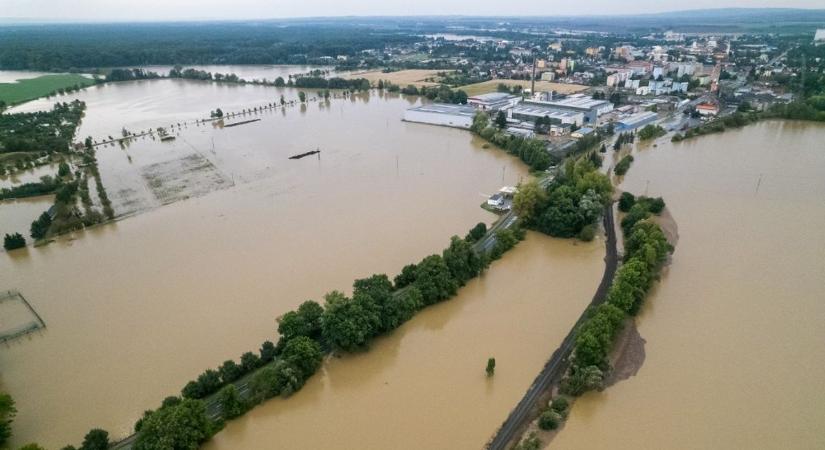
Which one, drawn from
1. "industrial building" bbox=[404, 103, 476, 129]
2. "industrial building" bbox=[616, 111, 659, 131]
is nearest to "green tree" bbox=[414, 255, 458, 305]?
"industrial building" bbox=[404, 103, 476, 129]

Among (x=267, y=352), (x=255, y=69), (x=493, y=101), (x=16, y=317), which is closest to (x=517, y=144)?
(x=493, y=101)

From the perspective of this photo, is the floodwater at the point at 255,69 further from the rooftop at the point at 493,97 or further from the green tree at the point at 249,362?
the green tree at the point at 249,362

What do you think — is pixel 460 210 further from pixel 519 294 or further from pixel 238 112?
pixel 238 112

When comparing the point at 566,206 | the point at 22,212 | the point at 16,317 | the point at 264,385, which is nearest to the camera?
the point at 264,385

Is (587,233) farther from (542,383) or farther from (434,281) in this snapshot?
(542,383)

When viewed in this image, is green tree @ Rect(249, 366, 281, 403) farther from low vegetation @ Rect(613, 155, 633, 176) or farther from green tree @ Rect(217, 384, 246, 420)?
low vegetation @ Rect(613, 155, 633, 176)
